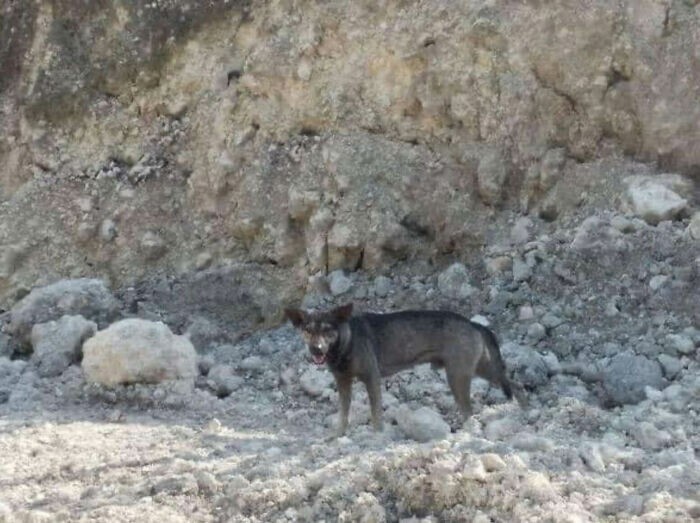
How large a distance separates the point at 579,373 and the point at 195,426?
3.52 meters

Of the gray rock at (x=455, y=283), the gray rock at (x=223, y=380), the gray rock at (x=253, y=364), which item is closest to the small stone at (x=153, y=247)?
the gray rock at (x=253, y=364)

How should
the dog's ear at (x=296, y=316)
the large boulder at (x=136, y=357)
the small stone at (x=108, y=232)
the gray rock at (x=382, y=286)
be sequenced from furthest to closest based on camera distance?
the small stone at (x=108, y=232), the gray rock at (x=382, y=286), the large boulder at (x=136, y=357), the dog's ear at (x=296, y=316)

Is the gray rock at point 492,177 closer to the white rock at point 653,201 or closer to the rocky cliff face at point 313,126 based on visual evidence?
the rocky cliff face at point 313,126

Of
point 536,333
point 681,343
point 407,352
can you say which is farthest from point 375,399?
point 681,343

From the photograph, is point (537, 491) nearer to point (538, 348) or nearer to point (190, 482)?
point (190, 482)

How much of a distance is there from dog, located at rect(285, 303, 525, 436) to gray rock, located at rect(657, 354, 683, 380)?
1379 millimetres

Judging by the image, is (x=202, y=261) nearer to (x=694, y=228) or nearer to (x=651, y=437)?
(x=694, y=228)

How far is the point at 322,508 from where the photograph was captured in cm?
620

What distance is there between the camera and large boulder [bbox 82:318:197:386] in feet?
30.7

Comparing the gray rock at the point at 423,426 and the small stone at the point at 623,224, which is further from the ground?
the small stone at the point at 623,224

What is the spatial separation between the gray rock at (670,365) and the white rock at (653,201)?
1.94m

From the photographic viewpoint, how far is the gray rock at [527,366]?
9.39 meters

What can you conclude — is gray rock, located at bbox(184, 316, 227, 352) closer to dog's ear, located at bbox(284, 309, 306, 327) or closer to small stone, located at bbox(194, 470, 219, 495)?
dog's ear, located at bbox(284, 309, 306, 327)

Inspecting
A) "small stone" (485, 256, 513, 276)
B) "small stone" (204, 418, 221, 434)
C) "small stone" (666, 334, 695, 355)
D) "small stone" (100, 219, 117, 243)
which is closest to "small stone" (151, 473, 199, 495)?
"small stone" (204, 418, 221, 434)
